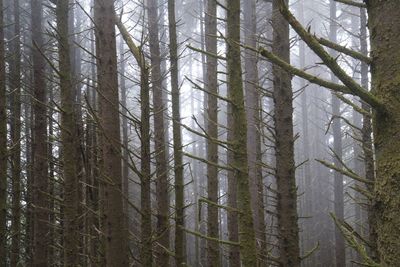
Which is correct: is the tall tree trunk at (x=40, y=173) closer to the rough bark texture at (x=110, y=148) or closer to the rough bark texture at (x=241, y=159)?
the rough bark texture at (x=110, y=148)

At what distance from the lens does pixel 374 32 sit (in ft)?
4.99

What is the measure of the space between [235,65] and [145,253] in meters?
2.39

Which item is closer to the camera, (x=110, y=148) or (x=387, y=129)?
(x=387, y=129)

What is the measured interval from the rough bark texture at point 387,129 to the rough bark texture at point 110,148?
3598 millimetres

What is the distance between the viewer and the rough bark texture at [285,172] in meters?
5.07

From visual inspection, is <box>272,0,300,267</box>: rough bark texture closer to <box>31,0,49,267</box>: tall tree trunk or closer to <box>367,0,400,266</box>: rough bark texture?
<box>367,0,400,266</box>: rough bark texture

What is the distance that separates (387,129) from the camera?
1.44 meters

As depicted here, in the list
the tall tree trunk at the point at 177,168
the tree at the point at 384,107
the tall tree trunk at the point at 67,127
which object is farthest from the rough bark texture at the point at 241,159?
the tall tree trunk at the point at 67,127

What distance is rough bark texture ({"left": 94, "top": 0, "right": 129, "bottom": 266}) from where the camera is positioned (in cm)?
491

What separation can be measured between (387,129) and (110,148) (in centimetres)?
398

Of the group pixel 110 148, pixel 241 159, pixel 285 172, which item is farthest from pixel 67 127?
pixel 241 159

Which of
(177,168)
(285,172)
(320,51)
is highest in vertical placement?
(177,168)

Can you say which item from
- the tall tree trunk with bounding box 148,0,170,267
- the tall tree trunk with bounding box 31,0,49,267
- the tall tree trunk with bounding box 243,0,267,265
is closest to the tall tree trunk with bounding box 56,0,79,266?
the tall tree trunk with bounding box 148,0,170,267

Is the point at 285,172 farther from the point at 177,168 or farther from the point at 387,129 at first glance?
the point at 387,129
